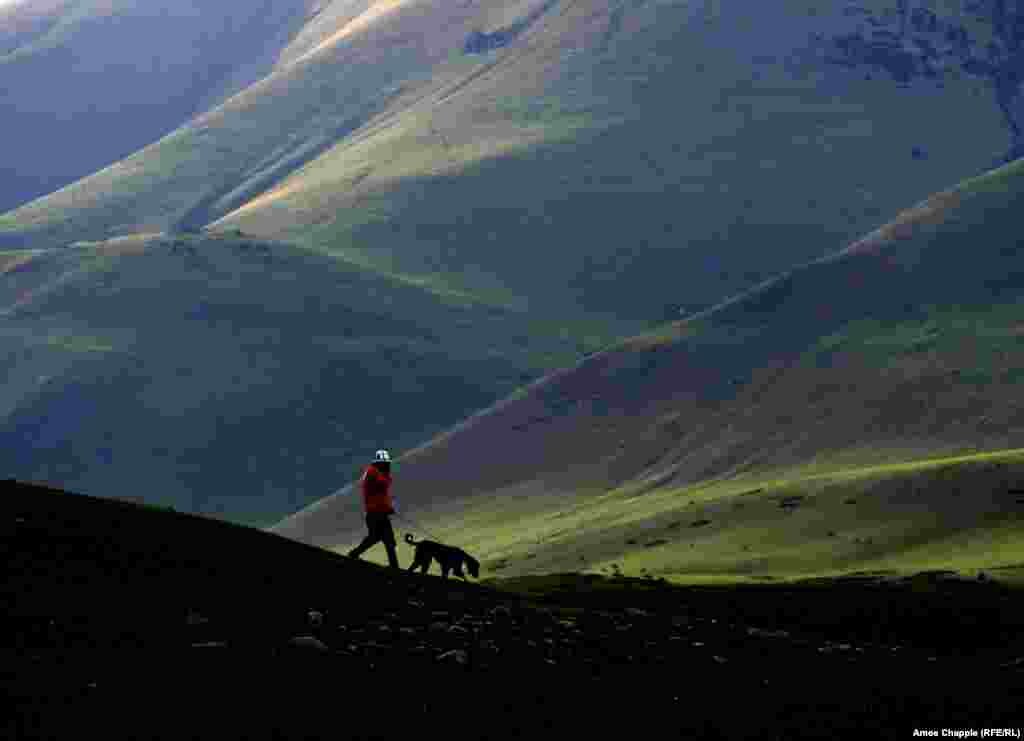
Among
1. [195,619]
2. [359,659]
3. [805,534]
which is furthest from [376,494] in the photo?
[805,534]

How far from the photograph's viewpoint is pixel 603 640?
3612cm

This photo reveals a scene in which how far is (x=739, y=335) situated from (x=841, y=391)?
26.3 meters

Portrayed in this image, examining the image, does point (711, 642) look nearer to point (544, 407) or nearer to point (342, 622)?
point (342, 622)

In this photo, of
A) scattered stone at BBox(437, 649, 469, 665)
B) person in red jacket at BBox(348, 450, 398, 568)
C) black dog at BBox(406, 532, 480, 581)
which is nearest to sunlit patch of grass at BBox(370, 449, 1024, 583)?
black dog at BBox(406, 532, 480, 581)

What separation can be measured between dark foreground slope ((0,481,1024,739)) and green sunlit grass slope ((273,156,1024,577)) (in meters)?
49.7

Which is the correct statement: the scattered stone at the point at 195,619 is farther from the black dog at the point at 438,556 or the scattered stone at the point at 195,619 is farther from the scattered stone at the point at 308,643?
the black dog at the point at 438,556

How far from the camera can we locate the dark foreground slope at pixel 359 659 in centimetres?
2741

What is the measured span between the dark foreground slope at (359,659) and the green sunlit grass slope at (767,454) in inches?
1957

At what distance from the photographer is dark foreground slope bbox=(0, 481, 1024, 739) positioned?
1079 inches

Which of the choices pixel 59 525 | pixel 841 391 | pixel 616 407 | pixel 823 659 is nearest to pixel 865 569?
pixel 823 659

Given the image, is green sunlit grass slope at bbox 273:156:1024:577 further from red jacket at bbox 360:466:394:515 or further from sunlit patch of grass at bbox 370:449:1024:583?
red jacket at bbox 360:466:394:515

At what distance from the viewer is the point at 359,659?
3061 cm

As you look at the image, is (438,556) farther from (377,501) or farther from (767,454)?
(767,454)

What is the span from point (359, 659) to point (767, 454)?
426 ft
